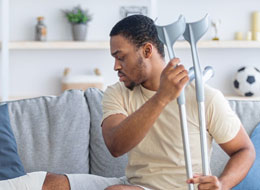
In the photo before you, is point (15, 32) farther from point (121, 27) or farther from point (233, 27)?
point (121, 27)

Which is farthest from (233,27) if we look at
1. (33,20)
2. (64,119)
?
(64,119)

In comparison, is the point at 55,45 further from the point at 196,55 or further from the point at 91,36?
the point at 196,55

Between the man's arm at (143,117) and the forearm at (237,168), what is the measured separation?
13.4 inches

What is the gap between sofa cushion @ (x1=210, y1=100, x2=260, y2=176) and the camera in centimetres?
236

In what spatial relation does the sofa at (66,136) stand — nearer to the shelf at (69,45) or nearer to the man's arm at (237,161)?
the man's arm at (237,161)

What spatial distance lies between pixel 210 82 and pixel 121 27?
9.90 feet

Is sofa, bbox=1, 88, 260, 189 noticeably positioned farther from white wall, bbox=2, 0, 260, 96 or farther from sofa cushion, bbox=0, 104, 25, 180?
white wall, bbox=2, 0, 260, 96

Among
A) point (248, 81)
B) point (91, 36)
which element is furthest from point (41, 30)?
point (248, 81)

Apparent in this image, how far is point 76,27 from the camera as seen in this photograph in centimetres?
436

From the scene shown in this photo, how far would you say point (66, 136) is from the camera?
7.69 feet

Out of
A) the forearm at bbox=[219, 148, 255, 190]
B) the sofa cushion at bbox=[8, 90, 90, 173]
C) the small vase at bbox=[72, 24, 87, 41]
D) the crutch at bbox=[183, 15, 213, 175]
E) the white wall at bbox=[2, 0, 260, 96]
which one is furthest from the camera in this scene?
the white wall at bbox=[2, 0, 260, 96]

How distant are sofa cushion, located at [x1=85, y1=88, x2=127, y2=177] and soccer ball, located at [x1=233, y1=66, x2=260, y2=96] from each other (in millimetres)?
2245

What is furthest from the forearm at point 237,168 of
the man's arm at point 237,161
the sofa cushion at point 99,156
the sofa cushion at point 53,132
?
the sofa cushion at point 53,132

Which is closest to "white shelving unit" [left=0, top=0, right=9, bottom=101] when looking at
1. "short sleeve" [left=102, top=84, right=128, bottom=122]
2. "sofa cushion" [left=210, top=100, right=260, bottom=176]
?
"sofa cushion" [left=210, top=100, right=260, bottom=176]
